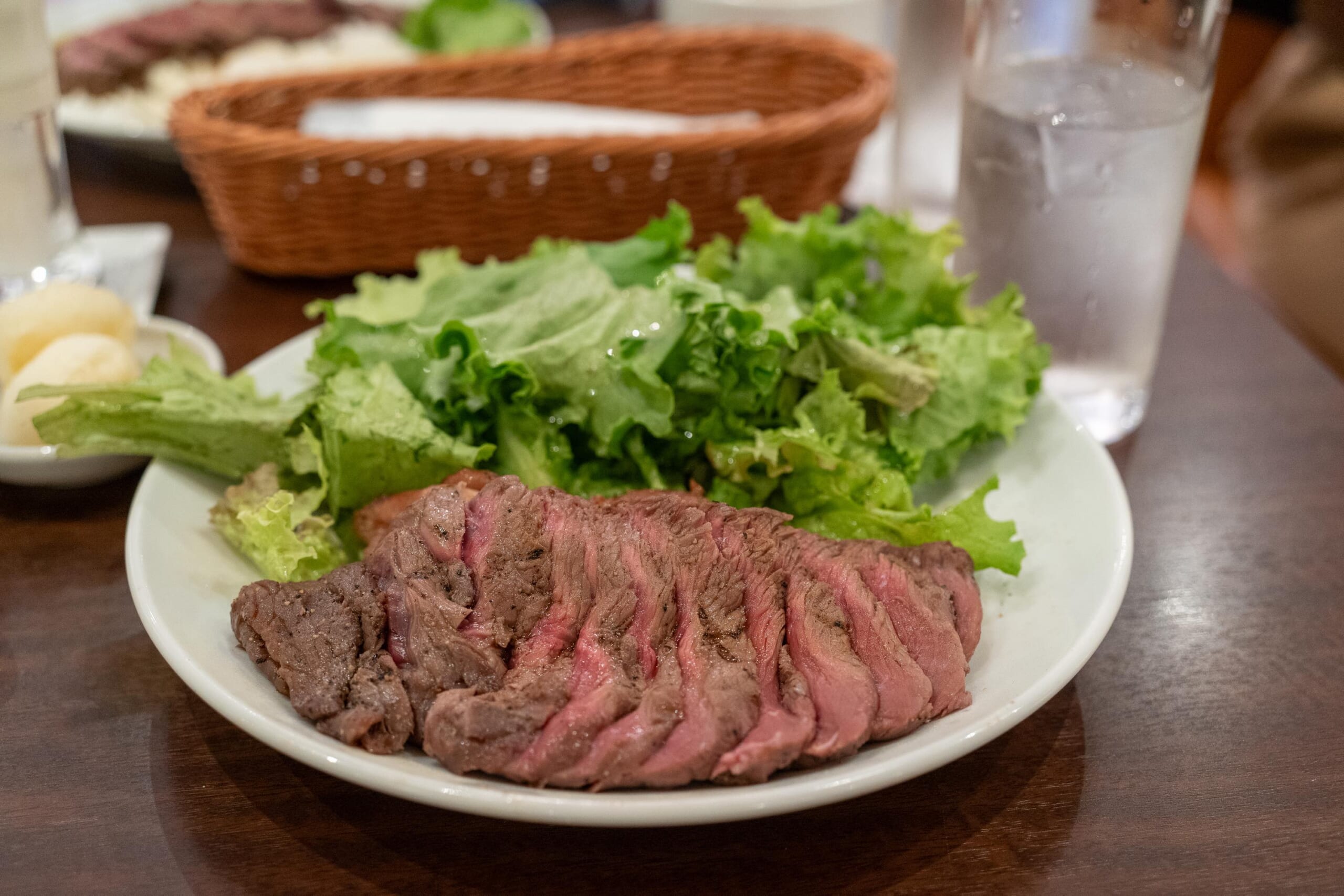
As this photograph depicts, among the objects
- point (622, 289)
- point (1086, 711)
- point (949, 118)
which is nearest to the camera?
point (1086, 711)

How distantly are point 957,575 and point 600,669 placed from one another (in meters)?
0.62

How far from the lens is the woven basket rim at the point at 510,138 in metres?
2.87

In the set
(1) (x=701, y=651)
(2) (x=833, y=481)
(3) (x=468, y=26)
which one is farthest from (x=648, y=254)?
(3) (x=468, y=26)

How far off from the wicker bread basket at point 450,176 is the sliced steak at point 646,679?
5.35ft

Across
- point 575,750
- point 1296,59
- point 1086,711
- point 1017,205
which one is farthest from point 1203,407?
point 1296,59

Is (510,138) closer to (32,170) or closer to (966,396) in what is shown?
(32,170)

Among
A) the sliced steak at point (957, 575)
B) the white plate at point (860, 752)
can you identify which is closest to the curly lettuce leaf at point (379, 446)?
the white plate at point (860, 752)

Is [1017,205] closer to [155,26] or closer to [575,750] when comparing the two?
[575,750]

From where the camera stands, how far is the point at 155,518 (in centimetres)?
187

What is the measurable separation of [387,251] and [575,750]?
2.15 meters

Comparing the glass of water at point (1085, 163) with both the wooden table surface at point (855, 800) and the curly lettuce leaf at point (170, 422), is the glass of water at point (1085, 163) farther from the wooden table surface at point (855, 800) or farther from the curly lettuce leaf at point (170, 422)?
the curly lettuce leaf at point (170, 422)

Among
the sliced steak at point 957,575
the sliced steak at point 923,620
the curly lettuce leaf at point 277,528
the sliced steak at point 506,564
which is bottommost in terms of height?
the curly lettuce leaf at point 277,528

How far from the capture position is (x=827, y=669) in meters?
1.50

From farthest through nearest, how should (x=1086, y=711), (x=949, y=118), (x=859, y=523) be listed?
1. (x=949, y=118)
2. (x=859, y=523)
3. (x=1086, y=711)
